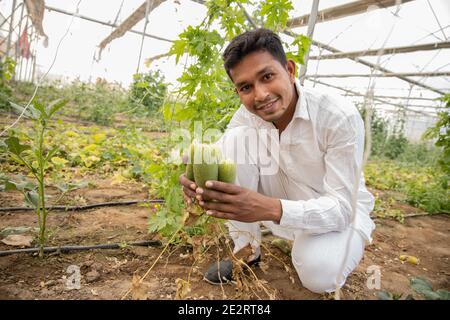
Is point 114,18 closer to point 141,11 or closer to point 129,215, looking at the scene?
point 141,11

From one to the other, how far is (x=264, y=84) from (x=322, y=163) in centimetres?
60

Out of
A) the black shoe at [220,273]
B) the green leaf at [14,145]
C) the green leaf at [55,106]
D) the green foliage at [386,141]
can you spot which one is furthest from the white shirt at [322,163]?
the green foliage at [386,141]

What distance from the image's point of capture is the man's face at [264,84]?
1643 mm

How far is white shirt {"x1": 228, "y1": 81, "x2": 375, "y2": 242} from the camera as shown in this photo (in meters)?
1.57

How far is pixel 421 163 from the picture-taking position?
9961mm

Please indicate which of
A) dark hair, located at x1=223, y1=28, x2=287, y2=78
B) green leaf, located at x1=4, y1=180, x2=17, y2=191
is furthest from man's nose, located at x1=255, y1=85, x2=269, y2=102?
green leaf, located at x1=4, y1=180, x2=17, y2=191

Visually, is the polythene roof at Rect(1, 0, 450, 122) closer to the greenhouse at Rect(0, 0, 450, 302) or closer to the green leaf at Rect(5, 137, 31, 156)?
the greenhouse at Rect(0, 0, 450, 302)

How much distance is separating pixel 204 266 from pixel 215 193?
0.85 meters

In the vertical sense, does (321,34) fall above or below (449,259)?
above

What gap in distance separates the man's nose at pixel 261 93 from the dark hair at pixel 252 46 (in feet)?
0.66

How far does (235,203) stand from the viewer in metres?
1.37

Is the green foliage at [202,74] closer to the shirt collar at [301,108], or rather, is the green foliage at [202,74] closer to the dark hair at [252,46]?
the dark hair at [252,46]
